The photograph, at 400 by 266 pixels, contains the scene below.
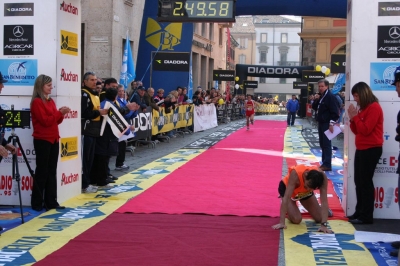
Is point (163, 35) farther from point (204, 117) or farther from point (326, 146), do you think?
Answer: point (326, 146)

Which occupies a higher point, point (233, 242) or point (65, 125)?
point (65, 125)

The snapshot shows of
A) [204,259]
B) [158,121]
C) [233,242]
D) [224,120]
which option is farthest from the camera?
[224,120]

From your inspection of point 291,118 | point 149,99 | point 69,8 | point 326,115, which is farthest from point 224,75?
point 69,8

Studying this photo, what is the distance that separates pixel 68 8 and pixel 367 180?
4.94 metres

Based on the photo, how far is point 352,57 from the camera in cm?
884

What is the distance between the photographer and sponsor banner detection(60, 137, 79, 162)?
380 inches

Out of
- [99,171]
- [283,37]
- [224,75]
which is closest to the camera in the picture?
[99,171]

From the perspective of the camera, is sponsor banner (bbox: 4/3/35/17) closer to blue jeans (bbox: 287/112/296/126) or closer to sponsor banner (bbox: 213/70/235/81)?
blue jeans (bbox: 287/112/296/126)

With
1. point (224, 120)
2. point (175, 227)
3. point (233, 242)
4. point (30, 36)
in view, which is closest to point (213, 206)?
point (175, 227)

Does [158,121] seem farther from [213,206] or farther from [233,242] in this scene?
[233,242]

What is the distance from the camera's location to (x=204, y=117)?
30359mm

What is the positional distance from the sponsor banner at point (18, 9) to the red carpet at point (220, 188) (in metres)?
3.08

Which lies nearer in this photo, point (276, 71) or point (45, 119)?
point (45, 119)

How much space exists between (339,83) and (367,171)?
57.4 feet
